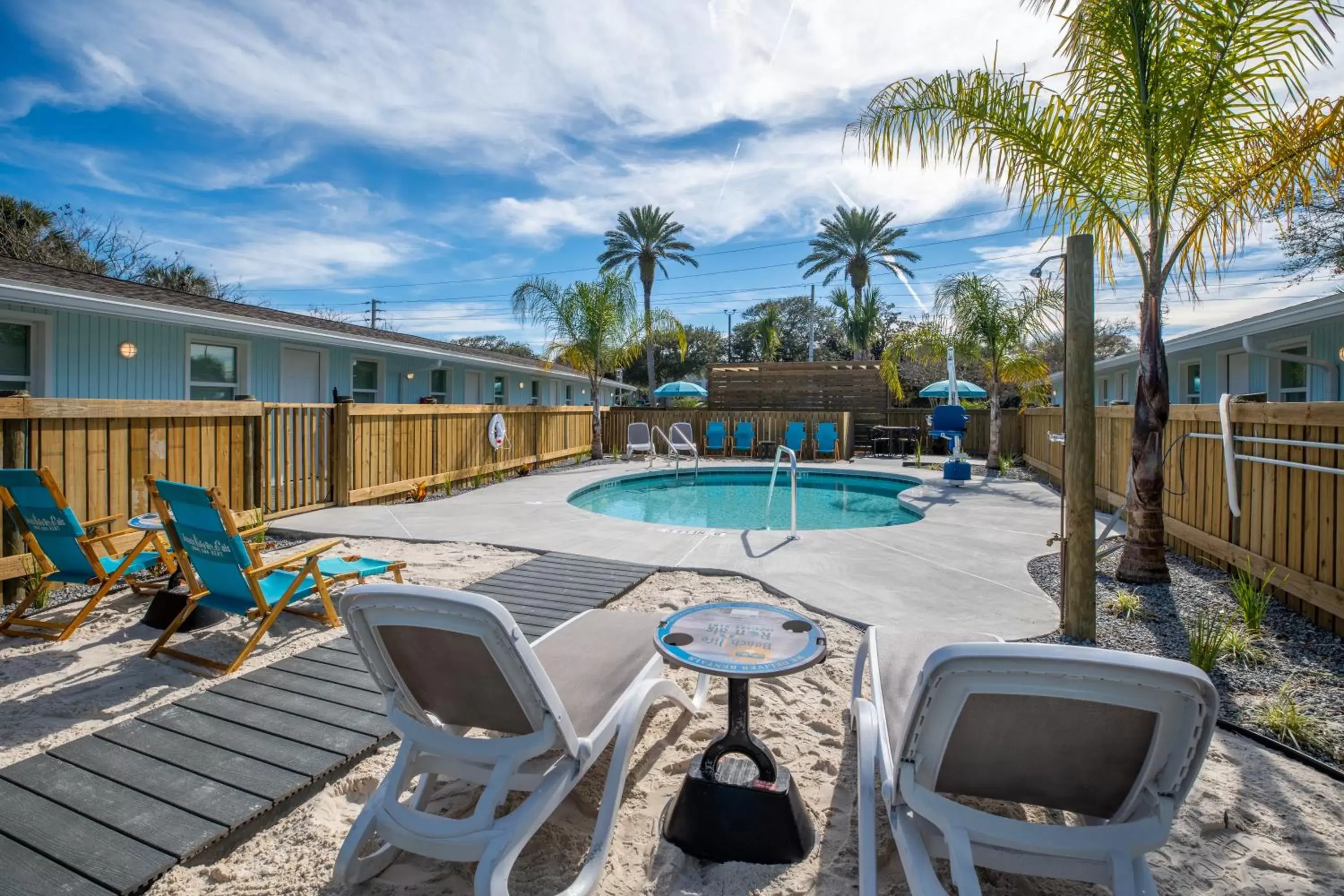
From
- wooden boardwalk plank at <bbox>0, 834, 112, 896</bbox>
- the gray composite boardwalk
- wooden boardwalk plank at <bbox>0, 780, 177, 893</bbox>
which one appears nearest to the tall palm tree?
the gray composite boardwalk

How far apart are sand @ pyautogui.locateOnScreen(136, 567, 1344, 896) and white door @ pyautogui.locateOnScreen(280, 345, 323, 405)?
393 inches

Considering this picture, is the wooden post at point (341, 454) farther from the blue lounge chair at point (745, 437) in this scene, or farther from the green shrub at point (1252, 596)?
the blue lounge chair at point (745, 437)

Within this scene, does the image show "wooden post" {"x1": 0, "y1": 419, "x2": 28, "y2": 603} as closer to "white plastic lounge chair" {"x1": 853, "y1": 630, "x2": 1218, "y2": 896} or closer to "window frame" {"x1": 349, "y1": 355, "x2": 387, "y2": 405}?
"white plastic lounge chair" {"x1": 853, "y1": 630, "x2": 1218, "y2": 896}

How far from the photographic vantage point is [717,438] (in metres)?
18.2

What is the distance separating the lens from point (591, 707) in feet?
7.75

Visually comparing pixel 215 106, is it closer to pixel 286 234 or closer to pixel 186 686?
pixel 186 686

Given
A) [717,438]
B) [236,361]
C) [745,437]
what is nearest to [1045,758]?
[236,361]

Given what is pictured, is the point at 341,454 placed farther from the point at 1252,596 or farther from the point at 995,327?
the point at 995,327

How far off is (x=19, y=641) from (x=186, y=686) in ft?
4.86

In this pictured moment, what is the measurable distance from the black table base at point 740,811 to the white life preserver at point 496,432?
10.4 metres

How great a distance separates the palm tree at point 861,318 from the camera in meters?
30.6

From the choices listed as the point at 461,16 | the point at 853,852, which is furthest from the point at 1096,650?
the point at 461,16

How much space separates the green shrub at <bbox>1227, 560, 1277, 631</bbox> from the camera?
3.88 metres

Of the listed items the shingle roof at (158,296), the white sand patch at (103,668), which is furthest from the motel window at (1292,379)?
the shingle roof at (158,296)
